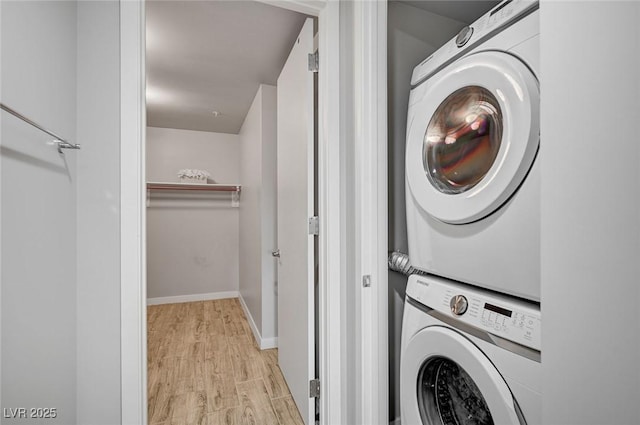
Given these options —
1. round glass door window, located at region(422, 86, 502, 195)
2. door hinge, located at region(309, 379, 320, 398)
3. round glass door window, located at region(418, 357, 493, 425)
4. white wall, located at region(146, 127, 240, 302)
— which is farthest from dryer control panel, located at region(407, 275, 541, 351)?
white wall, located at region(146, 127, 240, 302)

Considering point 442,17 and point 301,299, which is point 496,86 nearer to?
point 442,17

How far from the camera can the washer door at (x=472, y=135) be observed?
0.81 metres

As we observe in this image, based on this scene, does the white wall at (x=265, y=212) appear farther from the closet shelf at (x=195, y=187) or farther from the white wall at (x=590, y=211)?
the white wall at (x=590, y=211)

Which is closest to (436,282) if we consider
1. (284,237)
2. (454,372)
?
(454,372)

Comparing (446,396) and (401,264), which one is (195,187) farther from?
(446,396)

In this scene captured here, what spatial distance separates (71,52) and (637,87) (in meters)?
1.44

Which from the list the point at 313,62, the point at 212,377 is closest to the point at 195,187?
the point at 212,377

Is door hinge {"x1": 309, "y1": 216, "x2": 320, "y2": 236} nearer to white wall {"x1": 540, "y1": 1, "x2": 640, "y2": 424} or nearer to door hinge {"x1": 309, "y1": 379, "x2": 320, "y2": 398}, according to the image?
door hinge {"x1": 309, "y1": 379, "x2": 320, "y2": 398}

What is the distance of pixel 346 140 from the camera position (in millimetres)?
1394

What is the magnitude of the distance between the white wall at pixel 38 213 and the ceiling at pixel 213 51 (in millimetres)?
843

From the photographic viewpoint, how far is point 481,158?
955 mm

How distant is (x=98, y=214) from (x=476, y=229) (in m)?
1.25

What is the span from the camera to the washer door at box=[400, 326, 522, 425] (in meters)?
0.83

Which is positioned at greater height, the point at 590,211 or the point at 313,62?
the point at 313,62
